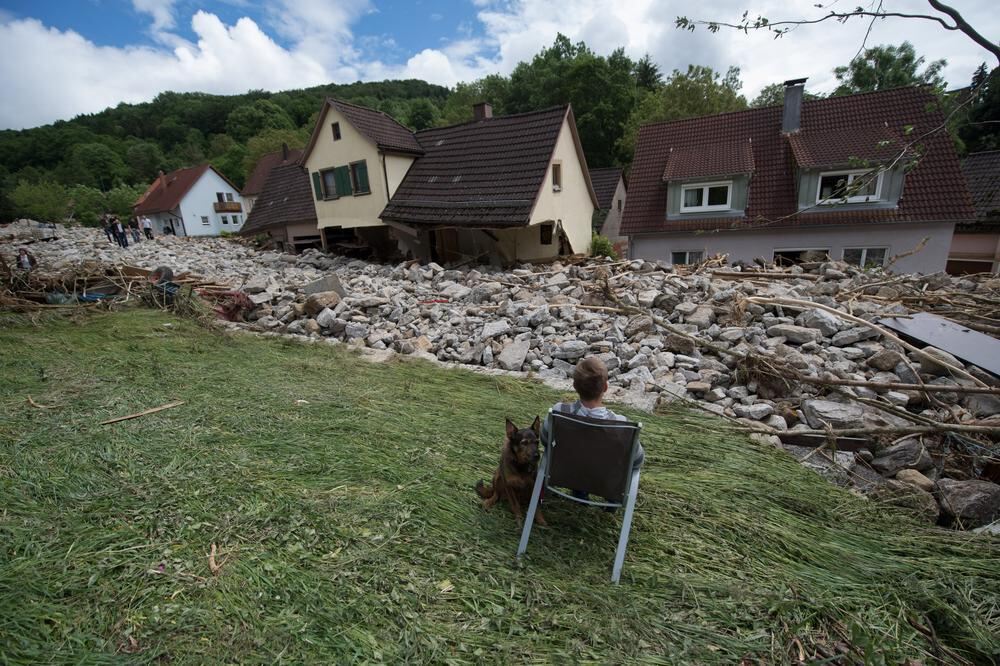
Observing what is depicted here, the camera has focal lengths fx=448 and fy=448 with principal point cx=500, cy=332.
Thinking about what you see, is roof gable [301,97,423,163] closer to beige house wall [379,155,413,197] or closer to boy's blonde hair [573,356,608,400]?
beige house wall [379,155,413,197]

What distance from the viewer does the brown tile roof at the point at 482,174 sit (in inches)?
577

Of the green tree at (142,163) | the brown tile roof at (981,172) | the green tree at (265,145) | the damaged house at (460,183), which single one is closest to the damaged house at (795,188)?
the damaged house at (460,183)

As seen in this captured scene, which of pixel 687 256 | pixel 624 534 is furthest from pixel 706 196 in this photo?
pixel 624 534

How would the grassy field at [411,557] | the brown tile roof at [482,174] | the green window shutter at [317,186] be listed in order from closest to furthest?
the grassy field at [411,557]
the brown tile roof at [482,174]
the green window shutter at [317,186]

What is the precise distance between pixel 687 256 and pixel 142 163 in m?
78.5

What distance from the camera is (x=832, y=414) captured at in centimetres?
466

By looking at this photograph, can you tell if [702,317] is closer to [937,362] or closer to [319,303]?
[937,362]

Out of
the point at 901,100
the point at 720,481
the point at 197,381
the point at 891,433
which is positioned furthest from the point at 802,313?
the point at 901,100

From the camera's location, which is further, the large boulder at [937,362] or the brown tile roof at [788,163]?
the brown tile roof at [788,163]

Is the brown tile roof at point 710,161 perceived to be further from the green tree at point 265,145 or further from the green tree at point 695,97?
the green tree at point 265,145

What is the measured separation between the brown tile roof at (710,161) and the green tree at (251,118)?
6556 cm

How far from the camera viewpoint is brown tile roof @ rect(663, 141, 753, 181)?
16.4m

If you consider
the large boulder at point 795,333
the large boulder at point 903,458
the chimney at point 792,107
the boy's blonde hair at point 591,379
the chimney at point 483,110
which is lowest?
the large boulder at point 903,458

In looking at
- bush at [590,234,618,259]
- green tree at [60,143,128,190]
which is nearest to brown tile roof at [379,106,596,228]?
bush at [590,234,618,259]
